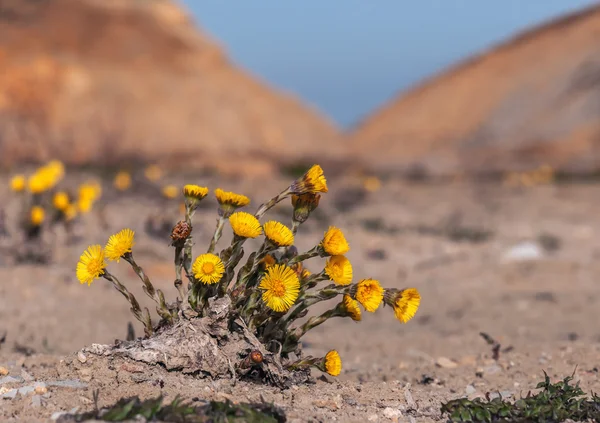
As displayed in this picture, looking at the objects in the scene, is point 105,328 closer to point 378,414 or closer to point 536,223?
point 378,414

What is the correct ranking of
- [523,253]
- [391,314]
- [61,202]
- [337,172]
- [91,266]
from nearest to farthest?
[91,266]
[61,202]
[391,314]
[523,253]
[337,172]

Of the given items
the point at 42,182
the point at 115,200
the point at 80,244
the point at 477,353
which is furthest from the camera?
the point at 115,200

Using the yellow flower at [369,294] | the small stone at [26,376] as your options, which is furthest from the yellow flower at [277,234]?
the small stone at [26,376]

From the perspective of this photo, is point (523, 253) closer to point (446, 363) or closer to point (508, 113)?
point (446, 363)

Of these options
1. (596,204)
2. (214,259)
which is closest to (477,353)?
(214,259)

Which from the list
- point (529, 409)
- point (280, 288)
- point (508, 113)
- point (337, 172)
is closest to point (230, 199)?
point (280, 288)

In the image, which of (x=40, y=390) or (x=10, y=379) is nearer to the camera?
(x=40, y=390)
